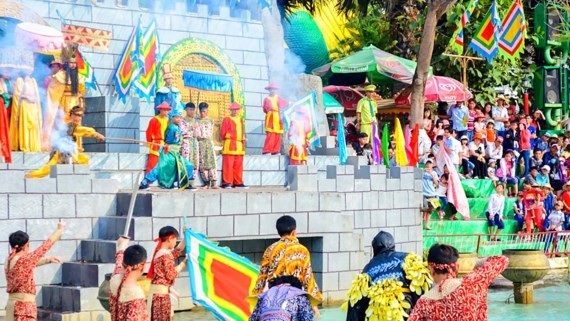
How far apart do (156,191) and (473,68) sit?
17131mm

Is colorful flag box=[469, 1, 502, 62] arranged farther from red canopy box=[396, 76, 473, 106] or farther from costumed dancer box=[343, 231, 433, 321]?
costumed dancer box=[343, 231, 433, 321]

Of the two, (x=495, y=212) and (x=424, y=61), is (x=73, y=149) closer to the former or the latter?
(x=495, y=212)

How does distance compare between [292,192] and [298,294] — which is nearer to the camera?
[298,294]

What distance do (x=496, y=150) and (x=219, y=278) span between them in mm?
14644

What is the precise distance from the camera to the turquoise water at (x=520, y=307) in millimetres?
16188

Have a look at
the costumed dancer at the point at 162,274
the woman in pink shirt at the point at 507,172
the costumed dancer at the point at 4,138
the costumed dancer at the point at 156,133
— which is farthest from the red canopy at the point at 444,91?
the costumed dancer at the point at 162,274

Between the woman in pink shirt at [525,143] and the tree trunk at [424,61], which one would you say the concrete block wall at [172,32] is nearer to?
the tree trunk at [424,61]

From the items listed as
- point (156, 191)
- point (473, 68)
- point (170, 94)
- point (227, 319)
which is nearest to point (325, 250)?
point (156, 191)

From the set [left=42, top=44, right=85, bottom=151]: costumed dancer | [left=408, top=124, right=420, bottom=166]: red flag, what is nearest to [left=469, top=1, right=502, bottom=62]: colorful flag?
[left=408, top=124, right=420, bottom=166]: red flag

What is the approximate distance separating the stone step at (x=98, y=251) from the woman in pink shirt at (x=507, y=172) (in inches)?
464

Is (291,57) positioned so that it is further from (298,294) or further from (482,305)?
(482,305)

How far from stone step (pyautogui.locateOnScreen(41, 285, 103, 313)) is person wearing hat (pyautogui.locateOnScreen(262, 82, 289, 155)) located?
624 cm

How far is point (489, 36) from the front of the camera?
28.9m

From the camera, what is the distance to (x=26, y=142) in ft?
60.0
